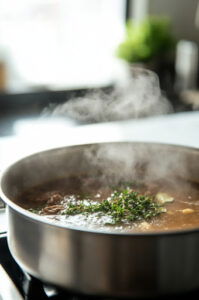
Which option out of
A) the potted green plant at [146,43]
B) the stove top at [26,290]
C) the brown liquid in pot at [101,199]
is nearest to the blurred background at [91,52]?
the potted green plant at [146,43]

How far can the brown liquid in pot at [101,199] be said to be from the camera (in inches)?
49.7

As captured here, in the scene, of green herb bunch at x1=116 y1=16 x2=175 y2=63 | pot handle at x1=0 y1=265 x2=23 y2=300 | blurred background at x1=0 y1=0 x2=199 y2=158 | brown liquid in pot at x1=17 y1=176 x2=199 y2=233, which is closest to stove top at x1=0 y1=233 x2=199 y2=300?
pot handle at x1=0 y1=265 x2=23 y2=300

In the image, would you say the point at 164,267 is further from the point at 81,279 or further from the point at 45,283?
the point at 45,283

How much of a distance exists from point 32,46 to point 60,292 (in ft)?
9.34

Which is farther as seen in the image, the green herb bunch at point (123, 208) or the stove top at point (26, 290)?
the green herb bunch at point (123, 208)

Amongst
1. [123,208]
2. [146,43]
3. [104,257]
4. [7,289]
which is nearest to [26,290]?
[7,289]

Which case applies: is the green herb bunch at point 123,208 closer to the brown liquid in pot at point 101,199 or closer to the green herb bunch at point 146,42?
the brown liquid in pot at point 101,199

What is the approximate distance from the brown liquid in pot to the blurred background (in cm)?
155

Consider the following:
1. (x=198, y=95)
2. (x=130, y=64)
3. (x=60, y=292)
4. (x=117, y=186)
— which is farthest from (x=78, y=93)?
(x=60, y=292)

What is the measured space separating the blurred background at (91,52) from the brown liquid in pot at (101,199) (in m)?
1.55

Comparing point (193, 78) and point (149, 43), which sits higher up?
point (149, 43)

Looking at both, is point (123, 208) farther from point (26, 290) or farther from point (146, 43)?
point (146, 43)

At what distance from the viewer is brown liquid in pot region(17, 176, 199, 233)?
1.26m

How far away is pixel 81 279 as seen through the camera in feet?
3.15
